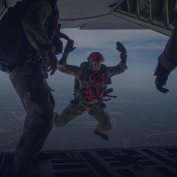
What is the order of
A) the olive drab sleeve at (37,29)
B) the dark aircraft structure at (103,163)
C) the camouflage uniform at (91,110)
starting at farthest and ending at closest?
the camouflage uniform at (91,110), the dark aircraft structure at (103,163), the olive drab sleeve at (37,29)

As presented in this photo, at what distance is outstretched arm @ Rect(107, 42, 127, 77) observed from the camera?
466 centimetres

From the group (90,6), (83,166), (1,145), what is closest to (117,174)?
(83,166)

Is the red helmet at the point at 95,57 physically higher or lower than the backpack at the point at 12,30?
lower

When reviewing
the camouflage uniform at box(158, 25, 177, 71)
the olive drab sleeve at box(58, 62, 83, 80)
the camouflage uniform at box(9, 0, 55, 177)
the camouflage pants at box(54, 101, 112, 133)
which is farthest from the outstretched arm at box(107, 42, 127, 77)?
the camouflage uniform at box(9, 0, 55, 177)

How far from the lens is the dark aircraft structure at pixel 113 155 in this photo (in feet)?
8.85

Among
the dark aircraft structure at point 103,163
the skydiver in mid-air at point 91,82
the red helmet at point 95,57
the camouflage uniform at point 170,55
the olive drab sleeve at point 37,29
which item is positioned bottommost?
the dark aircraft structure at point 103,163

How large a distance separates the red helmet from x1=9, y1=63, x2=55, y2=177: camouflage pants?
262 cm

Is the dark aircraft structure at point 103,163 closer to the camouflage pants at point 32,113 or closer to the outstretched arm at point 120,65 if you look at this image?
the camouflage pants at point 32,113

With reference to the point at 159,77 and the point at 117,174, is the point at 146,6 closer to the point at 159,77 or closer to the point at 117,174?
the point at 159,77

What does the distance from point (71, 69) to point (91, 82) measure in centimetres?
73

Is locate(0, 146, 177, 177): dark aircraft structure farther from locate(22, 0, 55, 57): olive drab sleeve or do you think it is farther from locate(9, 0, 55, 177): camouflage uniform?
locate(22, 0, 55, 57): olive drab sleeve

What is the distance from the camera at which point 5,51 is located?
6.15 ft

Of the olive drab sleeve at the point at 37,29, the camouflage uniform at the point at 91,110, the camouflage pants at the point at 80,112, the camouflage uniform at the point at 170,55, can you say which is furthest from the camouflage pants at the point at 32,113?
the camouflage pants at the point at 80,112

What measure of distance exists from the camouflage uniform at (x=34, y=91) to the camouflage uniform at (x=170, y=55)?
4.78 ft
